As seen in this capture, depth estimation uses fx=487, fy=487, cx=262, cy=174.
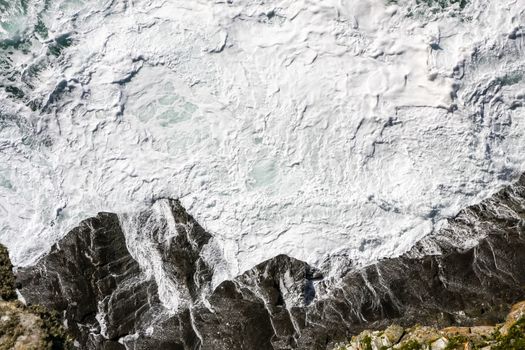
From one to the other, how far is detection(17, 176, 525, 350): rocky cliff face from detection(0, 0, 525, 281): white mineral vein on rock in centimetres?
35

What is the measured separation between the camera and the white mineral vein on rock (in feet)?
33.1

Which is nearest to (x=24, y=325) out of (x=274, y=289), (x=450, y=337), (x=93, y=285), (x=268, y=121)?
(x=93, y=285)

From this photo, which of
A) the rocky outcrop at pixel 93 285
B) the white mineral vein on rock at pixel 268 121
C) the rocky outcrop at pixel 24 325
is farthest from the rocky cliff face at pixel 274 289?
the white mineral vein on rock at pixel 268 121

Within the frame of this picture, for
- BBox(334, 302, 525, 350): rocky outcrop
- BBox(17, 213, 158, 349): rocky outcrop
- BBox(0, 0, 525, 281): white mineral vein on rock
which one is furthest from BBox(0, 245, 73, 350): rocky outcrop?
BBox(334, 302, 525, 350): rocky outcrop

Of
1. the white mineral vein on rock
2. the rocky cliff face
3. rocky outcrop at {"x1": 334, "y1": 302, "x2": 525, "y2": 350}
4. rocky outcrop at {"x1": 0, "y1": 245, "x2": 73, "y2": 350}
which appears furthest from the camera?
the white mineral vein on rock

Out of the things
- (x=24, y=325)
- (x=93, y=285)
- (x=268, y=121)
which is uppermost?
(x=268, y=121)

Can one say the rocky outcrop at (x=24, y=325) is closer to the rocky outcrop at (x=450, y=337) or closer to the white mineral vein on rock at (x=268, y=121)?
the white mineral vein on rock at (x=268, y=121)

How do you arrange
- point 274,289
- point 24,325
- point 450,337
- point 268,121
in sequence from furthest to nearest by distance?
1. point 268,121
2. point 274,289
3. point 24,325
4. point 450,337

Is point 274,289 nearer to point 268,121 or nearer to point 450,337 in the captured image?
point 450,337

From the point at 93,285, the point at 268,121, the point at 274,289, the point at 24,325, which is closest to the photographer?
the point at 24,325

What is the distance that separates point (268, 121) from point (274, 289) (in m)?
3.48

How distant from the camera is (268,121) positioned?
33.8 ft

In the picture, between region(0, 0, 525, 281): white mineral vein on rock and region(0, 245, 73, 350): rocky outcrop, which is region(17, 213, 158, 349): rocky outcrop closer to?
region(0, 245, 73, 350): rocky outcrop

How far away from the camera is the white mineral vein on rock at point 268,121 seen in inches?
397
